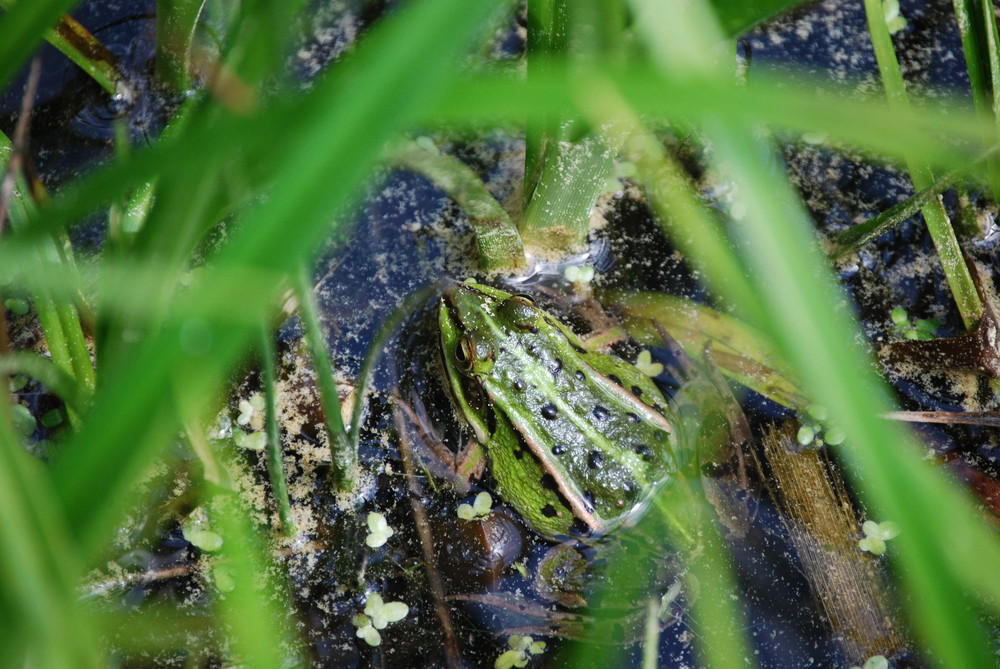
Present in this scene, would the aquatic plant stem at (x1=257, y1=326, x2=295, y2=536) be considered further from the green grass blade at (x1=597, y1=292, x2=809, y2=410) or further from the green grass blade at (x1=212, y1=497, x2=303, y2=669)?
the green grass blade at (x1=597, y1=292, x2=809, y2=410)

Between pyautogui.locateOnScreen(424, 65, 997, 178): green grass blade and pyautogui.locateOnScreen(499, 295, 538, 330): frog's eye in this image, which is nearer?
pyautogui.locateOnScreen(424, 65, 997, 178): green grass blade

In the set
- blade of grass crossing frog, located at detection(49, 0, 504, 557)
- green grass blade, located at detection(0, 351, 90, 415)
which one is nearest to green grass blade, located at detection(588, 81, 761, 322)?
blade of grass crossing frog, located at detection(49, 0, 504, 557)

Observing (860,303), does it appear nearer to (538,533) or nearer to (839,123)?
(538,533)

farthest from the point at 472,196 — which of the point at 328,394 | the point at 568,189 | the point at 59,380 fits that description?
the point at 59,380

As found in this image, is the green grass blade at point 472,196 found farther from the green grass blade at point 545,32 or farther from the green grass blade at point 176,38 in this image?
the green grass blade at point 176,38

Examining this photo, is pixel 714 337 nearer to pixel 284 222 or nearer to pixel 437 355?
pixel 437 355

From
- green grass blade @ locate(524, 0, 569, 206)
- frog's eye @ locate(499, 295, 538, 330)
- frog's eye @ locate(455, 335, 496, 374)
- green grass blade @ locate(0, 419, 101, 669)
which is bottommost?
green grass blade @ locate(0, 419, 101, 669)
